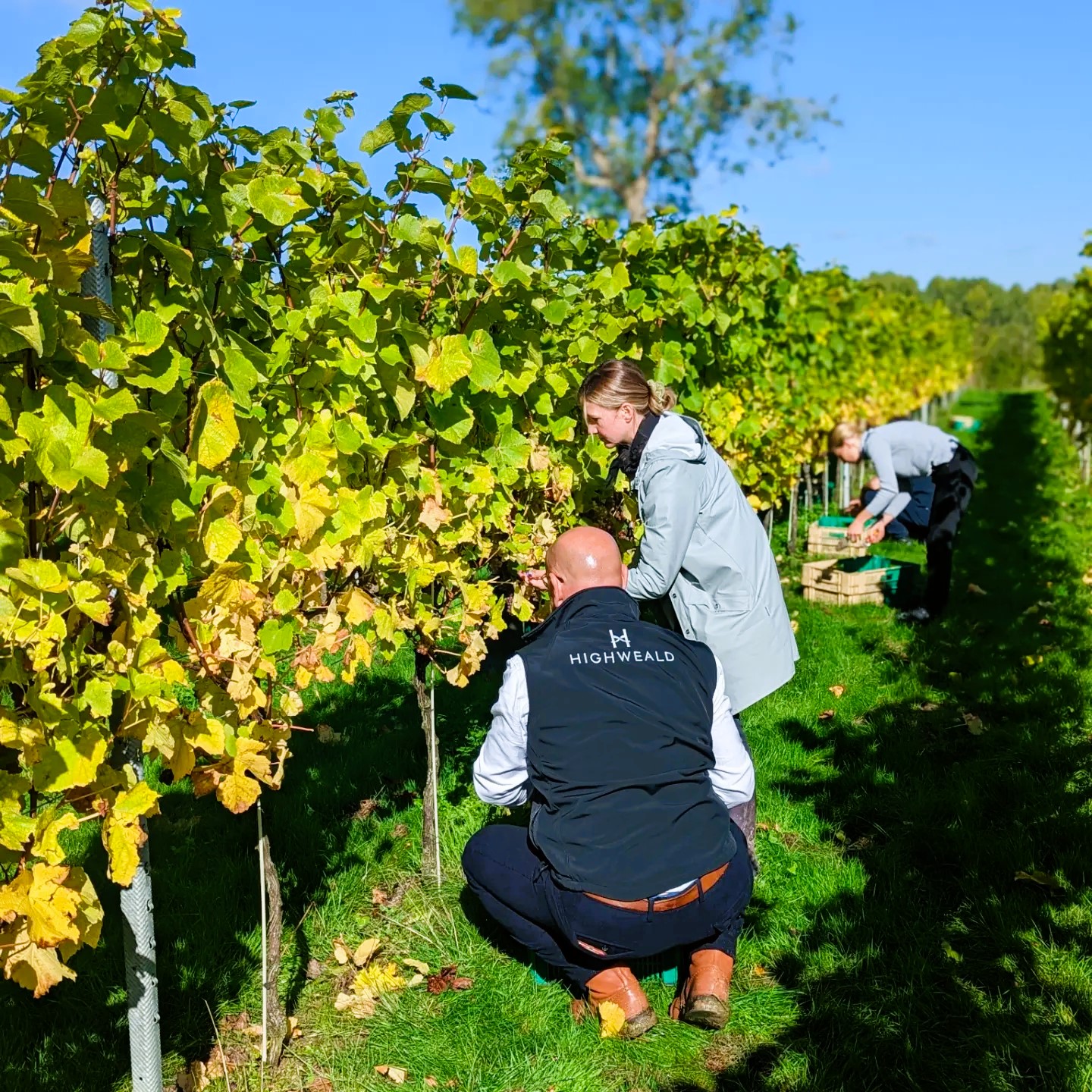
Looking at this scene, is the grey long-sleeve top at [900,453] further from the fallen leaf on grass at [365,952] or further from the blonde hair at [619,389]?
the fallen leaf on grass at [365,952]

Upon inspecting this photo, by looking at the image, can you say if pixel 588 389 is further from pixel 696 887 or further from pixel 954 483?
pixel 954 483

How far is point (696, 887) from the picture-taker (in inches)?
111

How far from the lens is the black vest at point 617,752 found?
2.73 metres

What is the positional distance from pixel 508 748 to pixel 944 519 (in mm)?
4722

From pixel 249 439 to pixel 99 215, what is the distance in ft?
1.75

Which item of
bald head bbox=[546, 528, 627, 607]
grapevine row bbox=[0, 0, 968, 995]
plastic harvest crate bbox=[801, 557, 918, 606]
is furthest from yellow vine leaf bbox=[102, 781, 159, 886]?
plastic harvest crate bbox=[801, 557, 918, 606]

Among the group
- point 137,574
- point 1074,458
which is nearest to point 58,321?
point 137,574

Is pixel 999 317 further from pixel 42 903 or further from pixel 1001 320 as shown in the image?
pixel 42 903

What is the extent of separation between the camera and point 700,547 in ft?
11.5

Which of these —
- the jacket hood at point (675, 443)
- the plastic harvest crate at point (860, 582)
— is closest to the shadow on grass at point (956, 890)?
the plastic harvest crate at point (860, 582)

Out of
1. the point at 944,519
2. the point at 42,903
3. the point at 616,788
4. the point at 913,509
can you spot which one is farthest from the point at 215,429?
the point at 913,509

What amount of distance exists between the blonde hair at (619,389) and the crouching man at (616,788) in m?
0.76

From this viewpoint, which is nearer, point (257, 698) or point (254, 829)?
point (257, 698)

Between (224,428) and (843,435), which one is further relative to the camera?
(843,435)
